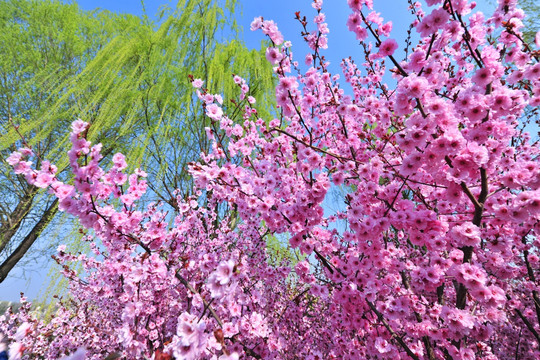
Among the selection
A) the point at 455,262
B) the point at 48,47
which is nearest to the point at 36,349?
the point at 455,262

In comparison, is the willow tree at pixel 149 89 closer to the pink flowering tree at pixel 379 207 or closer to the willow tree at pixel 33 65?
the willow tree at pixel 33 65

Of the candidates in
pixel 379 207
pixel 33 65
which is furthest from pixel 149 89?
pixel 379 207

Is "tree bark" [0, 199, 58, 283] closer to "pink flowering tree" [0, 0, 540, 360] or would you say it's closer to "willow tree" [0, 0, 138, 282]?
"willow tree" [0, 0, 138, 282]

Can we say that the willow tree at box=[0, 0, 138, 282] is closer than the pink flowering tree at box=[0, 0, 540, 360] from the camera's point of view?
No

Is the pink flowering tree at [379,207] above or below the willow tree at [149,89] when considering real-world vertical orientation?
below

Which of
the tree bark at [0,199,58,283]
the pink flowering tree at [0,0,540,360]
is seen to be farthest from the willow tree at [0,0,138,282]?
the pink flowering tree at [0,0,540,360]

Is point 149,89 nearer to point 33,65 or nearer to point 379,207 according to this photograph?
point 33,65

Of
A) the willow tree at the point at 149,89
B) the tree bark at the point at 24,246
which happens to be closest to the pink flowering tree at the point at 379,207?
the willow tree at the point at 149,89

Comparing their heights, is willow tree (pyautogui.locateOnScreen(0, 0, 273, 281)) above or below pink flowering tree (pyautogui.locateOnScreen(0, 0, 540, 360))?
above

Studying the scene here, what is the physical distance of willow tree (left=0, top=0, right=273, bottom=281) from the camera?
17.7 feet

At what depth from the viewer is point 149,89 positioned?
561 centimetres

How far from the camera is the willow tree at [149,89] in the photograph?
5.40 metres

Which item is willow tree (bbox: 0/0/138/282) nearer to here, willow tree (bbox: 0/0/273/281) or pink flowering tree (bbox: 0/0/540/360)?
willow tree (bbox: 0/0/273/281)

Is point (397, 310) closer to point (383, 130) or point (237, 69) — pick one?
point (383, 130)
